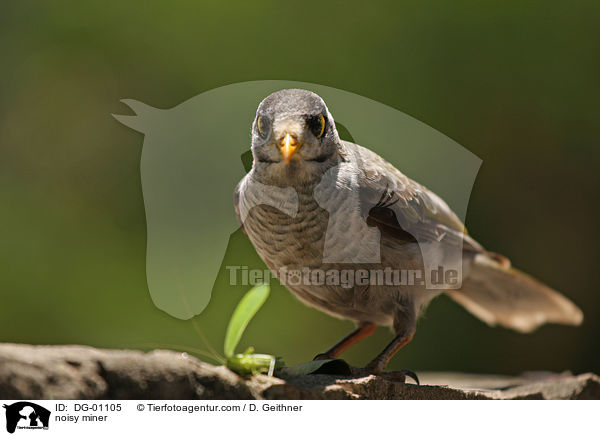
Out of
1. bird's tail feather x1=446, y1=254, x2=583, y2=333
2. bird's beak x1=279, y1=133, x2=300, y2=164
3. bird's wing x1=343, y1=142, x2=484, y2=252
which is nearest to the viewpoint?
bird's beak x1=279, y1=133, x2=300, y2=164

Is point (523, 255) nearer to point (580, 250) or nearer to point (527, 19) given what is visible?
point (580, 250)

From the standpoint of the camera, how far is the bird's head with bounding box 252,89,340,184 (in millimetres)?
2559

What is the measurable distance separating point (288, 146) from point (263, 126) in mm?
239

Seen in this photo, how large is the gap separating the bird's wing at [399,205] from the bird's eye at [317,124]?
1.13 feet

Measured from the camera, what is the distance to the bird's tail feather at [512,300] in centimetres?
396

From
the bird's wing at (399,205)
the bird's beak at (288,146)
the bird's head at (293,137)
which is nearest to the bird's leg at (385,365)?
the bird's wing at (399,205)

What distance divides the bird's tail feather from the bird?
2.45 ft

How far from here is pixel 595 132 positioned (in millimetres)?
4434
